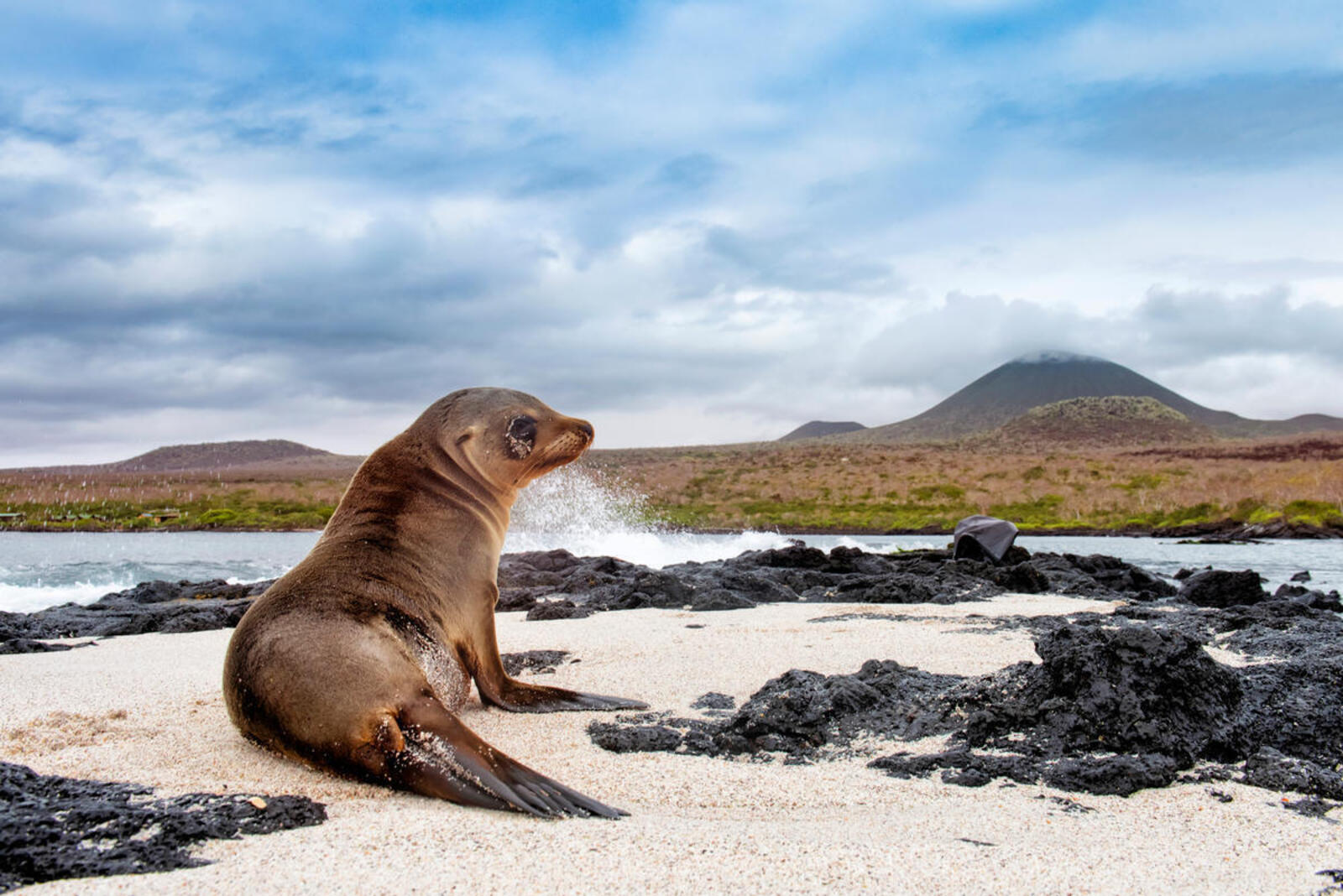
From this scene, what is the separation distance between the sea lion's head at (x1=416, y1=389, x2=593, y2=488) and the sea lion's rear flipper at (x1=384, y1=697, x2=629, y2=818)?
1901 mm

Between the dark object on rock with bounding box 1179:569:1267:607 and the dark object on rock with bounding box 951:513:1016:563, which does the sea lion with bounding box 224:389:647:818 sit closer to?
the dark object on rock with bounding box 1179:569:1267:607

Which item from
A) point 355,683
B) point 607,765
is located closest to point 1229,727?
point 607,765

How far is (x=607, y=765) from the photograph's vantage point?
410 centimetres

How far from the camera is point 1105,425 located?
104m

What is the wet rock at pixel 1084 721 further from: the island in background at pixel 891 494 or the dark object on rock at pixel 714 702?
the island in background at pixel 891 494

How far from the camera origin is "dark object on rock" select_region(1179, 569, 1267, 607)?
1059 centimetres

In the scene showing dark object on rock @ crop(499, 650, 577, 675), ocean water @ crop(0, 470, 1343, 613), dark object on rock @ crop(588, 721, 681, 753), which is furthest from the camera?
ocean water @ crop(0, 470, 1343, 613)

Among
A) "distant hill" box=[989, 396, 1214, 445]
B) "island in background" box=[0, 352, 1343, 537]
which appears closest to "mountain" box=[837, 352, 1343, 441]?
"distant hill" box=[989, 396, 1214, 445]

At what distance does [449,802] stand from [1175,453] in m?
61.9

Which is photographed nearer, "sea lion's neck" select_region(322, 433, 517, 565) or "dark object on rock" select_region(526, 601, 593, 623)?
"sea lion's neck" select_region(322, 433, 517, 565)

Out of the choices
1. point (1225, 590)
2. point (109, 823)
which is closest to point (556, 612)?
point (109, 823)

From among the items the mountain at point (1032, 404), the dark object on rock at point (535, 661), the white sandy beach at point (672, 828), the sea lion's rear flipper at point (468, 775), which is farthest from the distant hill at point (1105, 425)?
the sea lion's rear flipper at point (468, 775)

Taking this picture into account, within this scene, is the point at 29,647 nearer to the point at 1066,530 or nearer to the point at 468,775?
the point at 468,775

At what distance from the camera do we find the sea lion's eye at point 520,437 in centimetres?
548
